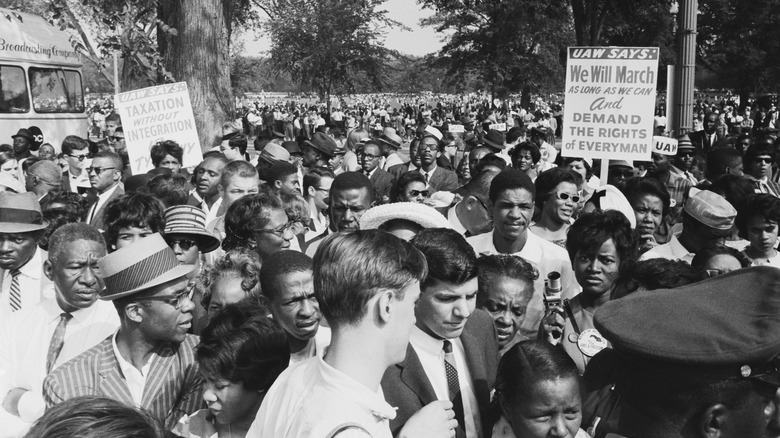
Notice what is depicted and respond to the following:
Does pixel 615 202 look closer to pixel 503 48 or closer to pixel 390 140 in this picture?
pixel 390 140

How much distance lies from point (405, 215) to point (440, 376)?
1.21 m

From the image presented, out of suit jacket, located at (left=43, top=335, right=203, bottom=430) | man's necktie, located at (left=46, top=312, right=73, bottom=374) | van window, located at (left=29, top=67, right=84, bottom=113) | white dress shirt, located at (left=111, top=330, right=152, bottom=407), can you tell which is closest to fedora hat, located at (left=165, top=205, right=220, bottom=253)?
man's necktie, located at (left=46, top=312, right=73, bottom=374)

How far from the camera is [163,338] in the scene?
3.53 m

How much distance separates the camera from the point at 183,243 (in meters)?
5.33

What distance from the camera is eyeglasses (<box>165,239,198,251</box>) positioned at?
527 cm

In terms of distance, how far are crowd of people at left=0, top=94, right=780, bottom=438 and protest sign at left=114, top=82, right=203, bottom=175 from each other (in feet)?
6.12

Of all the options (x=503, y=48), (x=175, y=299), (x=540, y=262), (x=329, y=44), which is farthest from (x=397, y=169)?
(x=503, y=48)

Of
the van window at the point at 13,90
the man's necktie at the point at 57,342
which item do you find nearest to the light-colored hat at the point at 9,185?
the man's necktie at the point at 57,342

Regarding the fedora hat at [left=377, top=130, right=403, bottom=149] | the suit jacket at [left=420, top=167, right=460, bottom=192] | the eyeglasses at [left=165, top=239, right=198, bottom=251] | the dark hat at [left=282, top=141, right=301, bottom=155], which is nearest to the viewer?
the eyeglasses at [left=165, top=239, right=198, bottom=251]

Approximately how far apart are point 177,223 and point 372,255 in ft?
10.3

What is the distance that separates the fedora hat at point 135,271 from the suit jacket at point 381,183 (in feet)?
15.9

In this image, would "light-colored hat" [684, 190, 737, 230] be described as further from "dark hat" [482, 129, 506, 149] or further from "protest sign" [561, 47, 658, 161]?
"dark hat" [482, 129, 506, 149]

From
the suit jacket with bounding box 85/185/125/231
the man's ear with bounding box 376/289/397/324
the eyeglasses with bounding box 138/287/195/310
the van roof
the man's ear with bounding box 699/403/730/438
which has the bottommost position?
the suit jacket with bounding box 85/185/125/231

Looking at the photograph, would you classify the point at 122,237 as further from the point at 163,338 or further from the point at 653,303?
the point at 653,303
